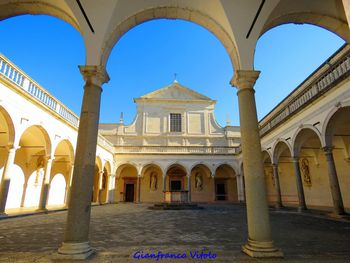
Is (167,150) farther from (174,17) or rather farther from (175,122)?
(174,17)

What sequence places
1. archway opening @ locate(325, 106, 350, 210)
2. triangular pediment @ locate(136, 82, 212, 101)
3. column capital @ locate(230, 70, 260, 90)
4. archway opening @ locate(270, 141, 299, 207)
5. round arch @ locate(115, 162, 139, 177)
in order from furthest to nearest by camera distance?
triangular pediment @ locate(136, 82, 212, 101) → round arch @ locate(115, 162, 139, 177) → archway opening @ locate(270, 141, 299, 207) → archway opening @ locate(325, 106, 350, 210) → column capital @ locate(230, 70, 260, 90)

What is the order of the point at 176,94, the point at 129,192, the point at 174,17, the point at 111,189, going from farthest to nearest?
1. the point at 176,94
2. the point at 129,192
3. the point at 111,189
4. the point at 174,17

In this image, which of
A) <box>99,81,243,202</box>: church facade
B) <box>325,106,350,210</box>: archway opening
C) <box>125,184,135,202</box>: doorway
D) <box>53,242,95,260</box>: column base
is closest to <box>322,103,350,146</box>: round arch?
<box>325,106,350,210</box>: archway opening

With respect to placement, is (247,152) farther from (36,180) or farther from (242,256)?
(36,180)

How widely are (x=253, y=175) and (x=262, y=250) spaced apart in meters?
1.18

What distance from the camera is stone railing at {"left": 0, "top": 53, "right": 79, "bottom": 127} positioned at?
8.54 m

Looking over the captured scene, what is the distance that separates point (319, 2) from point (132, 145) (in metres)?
20.3

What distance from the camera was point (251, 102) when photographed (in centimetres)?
412

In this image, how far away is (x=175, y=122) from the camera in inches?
997

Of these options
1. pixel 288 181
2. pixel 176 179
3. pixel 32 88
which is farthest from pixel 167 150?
pixel 32 88

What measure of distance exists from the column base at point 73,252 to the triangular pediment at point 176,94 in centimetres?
2349

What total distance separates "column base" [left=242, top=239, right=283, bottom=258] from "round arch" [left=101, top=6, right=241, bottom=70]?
3.36m

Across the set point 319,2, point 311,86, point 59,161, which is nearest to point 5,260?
point 319,2

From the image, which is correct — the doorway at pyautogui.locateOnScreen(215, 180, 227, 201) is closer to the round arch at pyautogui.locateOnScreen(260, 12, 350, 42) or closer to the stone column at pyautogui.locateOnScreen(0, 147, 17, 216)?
the stone column at pyautogui.locateOnScreen(0, 147, 17, 216)
